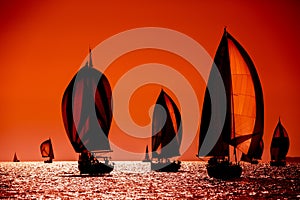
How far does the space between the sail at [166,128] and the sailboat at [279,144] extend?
37840 mm

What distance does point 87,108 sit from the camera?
101812mm

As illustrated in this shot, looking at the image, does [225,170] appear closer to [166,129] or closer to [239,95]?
[239,95]

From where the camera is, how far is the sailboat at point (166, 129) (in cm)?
12000

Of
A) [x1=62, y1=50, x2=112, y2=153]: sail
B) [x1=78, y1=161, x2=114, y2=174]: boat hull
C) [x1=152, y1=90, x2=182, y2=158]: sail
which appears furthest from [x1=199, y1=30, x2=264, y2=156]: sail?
[x1=152, y1=90, x2=182, y2=158]: sail

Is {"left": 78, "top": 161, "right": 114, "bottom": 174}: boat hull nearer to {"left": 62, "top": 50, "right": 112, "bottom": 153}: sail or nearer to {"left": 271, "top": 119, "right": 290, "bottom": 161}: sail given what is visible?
{"left": 62, "top": 50, "right": 112, "bottom": 153}: sail

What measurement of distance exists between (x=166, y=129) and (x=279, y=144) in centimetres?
4213

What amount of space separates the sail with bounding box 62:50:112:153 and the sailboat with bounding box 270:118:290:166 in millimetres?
60586

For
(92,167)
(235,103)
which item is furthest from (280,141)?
(235,103)

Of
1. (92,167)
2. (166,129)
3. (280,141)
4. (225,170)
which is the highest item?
(166,129)

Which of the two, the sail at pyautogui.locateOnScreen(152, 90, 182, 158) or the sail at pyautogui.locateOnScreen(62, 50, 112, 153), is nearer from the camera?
the sail at pyautogui.locateOnScreen(62, 50, 112, 153)

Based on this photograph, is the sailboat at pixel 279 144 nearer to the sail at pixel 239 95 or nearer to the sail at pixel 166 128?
the sail at pixel 166 128

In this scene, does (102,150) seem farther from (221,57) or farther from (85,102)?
(221,57)

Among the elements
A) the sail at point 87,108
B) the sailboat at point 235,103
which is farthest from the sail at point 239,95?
the sail at point 87,108

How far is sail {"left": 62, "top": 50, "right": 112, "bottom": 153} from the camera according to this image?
9894 centimetres
